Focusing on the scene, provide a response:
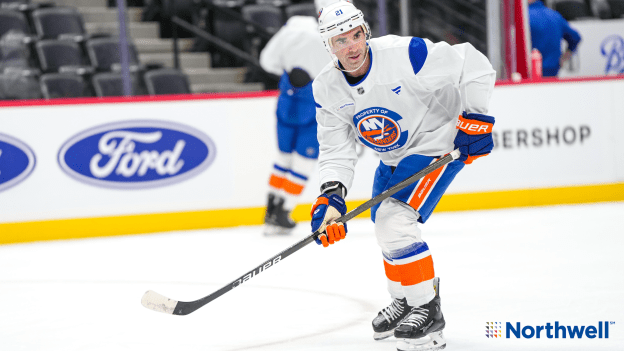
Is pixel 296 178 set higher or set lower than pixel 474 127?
lower

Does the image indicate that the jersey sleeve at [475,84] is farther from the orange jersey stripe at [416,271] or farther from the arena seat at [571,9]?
the arena seat at [571,9]

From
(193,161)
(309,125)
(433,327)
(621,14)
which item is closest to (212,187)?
(193,161)

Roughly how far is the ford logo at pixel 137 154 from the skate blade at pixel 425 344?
307 centimetres

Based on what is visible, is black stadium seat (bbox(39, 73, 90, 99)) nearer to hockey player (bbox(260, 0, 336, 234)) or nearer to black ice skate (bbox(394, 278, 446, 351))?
hockey player (bbox(260, 0, 336, 234))

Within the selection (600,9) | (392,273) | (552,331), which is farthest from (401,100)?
(600,9)

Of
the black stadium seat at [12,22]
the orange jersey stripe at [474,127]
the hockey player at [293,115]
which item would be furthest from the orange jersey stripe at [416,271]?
the black stadium seat at [12,22]

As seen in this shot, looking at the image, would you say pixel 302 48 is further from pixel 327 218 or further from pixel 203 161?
pixel 327 218

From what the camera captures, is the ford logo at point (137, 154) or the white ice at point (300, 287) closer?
the white ice at point (300, 287)

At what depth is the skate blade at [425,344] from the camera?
2178mm

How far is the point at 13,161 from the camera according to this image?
478 centimetres

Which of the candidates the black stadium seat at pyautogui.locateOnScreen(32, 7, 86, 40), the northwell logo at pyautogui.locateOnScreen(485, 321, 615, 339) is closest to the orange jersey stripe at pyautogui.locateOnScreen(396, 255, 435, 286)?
the northwell logo at pyautogui.locateOnScreen(485, 321, 615, 339)

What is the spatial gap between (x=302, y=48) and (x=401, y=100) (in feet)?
7.92

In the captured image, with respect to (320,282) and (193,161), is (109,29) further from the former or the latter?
(320,282)

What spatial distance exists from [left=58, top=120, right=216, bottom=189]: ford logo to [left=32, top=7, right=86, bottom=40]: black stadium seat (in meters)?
1.69
